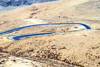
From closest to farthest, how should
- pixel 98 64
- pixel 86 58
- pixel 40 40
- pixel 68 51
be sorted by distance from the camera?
pixel 98 64 → pixel 86 58 → pixel 68 51 → pixel 40 40

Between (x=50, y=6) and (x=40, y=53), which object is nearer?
(x=40, y=53)

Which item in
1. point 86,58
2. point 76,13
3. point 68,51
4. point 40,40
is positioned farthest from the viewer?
point 76,13

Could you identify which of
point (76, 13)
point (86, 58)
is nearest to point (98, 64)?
point (86, 58)

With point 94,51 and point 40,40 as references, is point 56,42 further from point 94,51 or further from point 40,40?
point 94,51

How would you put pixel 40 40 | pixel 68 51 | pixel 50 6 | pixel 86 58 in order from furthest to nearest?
1. pixel 50 6
2. pixel 40 40
3. pixel 68 51
4. pixel 86 58

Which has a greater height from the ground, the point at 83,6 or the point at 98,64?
the point at 83,6

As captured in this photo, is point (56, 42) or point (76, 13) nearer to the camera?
point (56, 42)

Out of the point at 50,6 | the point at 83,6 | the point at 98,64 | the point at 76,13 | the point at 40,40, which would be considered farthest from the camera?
the point at 50,6

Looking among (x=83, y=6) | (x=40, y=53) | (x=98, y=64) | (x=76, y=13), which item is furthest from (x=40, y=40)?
(x=83, y=6)

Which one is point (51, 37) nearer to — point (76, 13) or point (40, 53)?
point (40, 53)
